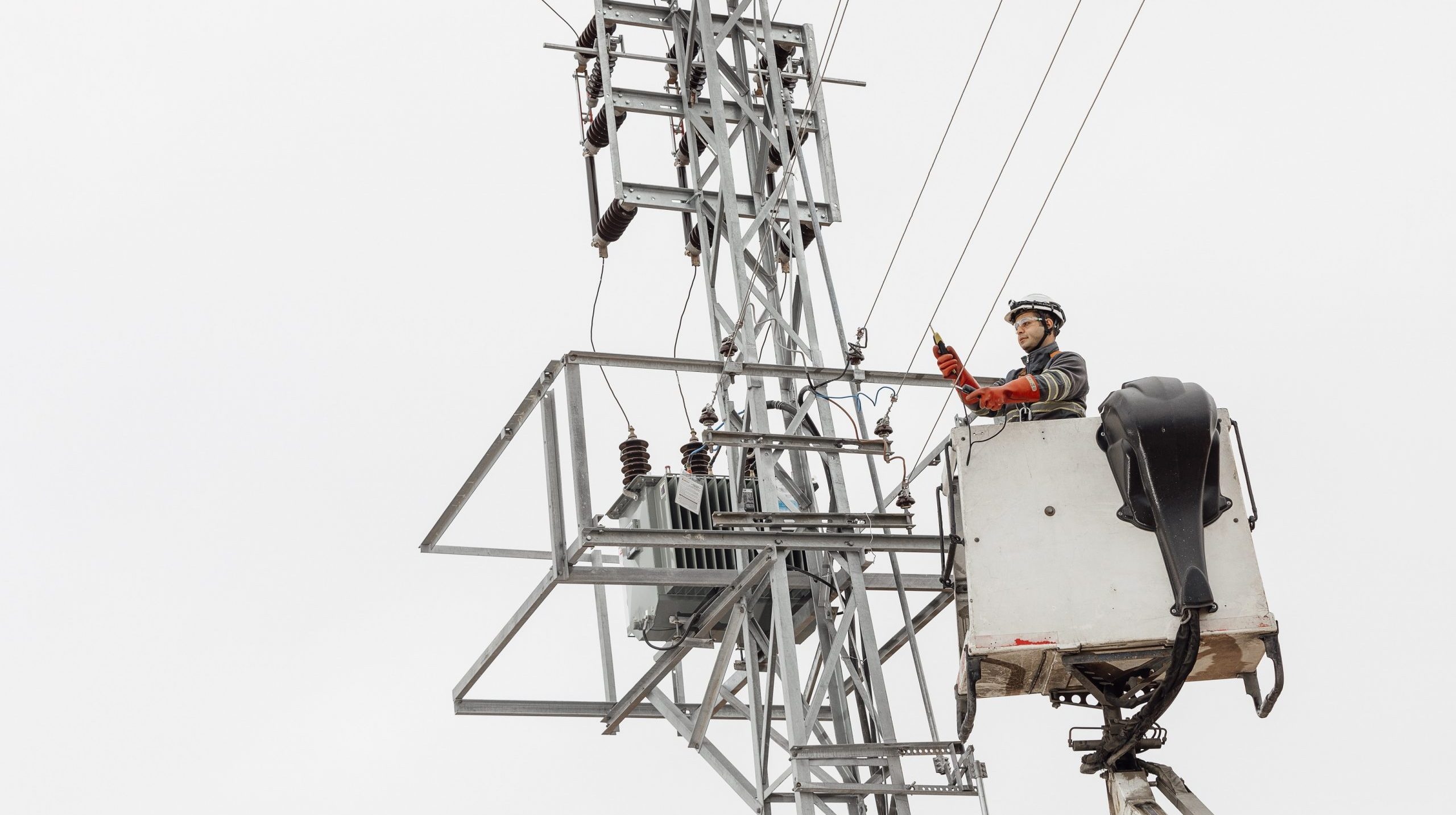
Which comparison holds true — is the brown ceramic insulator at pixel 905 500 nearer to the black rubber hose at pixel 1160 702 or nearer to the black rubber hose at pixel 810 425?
the black rubber hose at pixel 810 425

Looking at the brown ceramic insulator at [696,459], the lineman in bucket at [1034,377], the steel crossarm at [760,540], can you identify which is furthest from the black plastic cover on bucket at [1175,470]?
the brown ceramic insulator at [696,459]

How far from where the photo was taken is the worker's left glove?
10133mm

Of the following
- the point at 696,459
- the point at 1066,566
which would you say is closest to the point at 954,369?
the point at 1066,566

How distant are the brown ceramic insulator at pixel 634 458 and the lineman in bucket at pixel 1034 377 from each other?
326cm

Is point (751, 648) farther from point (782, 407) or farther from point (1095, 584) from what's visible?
point (1095, 584)

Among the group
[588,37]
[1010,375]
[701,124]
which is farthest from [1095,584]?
[588,37]

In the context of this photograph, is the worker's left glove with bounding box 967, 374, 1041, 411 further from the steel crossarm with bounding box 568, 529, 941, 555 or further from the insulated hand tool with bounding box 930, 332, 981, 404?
the steel crossarm with bounding box 568, 529, 941, 555

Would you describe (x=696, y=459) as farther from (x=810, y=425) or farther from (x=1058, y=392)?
(x=1058, y=392)

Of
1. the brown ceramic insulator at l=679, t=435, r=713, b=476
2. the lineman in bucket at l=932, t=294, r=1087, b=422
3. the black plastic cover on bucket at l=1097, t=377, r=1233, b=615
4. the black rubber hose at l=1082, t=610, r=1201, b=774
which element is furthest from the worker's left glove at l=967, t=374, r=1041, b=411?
the brown ceramic insulator at l=679, t=435, r=713, b=476

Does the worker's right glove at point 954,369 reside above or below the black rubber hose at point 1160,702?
above

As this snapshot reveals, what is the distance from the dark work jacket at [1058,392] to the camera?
10.2 meters

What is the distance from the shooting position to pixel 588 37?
1559 centimetres

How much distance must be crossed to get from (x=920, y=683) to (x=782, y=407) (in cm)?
230

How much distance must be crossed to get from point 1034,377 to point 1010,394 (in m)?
0.18
